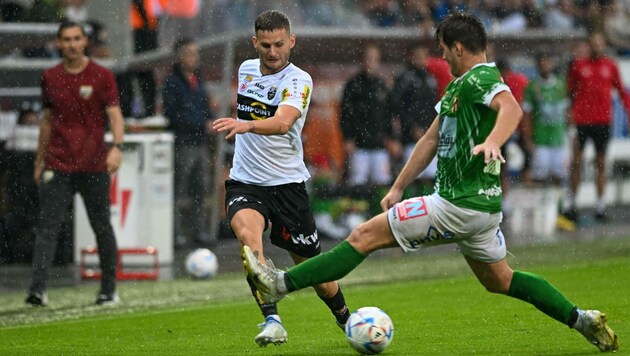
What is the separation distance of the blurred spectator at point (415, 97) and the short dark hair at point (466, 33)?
8999 millimetres

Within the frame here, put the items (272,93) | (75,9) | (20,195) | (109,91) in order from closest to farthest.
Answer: (272,93)
(109,91)
(20,195)
(75,9)

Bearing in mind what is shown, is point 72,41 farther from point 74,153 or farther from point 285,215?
point 285,215

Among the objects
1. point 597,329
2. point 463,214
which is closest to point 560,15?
point 597,329

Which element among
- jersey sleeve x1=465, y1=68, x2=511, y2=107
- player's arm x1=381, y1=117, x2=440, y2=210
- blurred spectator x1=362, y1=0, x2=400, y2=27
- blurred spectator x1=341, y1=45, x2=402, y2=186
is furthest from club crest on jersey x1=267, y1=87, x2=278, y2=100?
blurred spectator x1=362, y1=0, x2=400, y2=27

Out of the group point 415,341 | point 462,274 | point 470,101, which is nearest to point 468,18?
point 470,101

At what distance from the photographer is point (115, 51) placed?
1666cm

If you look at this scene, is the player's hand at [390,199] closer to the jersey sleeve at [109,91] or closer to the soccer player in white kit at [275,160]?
the soccer player in white kit at [275,160]

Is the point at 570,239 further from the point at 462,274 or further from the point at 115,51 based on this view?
the point at 115,51

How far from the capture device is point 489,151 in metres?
6.62

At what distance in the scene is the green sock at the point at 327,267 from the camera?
23.5 ft

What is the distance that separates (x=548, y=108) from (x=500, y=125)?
12212mm

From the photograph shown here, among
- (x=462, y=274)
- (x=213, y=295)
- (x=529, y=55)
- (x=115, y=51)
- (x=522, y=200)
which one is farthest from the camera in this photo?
(x=529, y=55)

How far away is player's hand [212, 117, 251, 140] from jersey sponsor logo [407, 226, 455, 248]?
117 centimetres

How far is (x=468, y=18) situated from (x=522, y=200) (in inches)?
425
